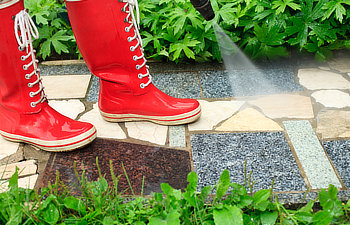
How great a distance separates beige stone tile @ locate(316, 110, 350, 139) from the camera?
1.88 meters

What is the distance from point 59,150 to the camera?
68.2 inches

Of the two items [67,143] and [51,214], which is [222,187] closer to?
[51,214]

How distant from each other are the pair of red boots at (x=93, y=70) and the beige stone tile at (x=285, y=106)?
0.45 metres

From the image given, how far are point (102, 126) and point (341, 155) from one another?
1254mm

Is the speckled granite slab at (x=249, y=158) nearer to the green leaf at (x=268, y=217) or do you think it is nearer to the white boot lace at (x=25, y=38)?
the green leaf at (x=268, y=217)

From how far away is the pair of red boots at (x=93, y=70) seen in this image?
1628 mm

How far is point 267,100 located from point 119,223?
133cm

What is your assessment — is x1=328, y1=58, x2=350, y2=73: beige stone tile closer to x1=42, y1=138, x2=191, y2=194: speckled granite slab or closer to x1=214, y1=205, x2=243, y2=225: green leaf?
x1=42, y1=138, x2=191, y2=194: speckled granite slab

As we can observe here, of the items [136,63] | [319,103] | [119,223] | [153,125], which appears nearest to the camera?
[119,223]

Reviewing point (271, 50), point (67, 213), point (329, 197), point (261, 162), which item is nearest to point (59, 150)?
point (67, 213)

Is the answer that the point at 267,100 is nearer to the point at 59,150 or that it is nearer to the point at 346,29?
the point at 346,29

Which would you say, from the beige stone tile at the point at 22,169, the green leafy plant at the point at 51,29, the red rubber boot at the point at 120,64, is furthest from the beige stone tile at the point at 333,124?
the green leafy plant at the point at 51,29

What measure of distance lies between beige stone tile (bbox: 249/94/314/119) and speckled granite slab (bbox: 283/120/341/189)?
0.30ft

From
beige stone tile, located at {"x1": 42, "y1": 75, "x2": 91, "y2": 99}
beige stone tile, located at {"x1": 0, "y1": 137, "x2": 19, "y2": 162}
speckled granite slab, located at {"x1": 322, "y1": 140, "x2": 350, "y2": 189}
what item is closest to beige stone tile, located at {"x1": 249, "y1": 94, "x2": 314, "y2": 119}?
speckled granite slab, located at {"x1": 322, "y1": 140, "x2": 350, "y2": 189}
